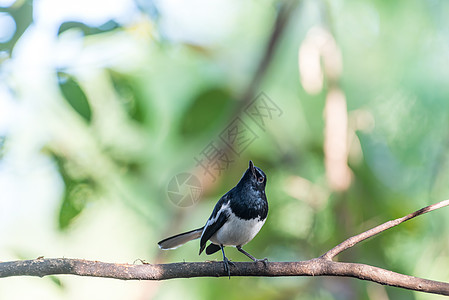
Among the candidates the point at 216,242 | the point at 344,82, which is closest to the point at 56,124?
the point at 216,242

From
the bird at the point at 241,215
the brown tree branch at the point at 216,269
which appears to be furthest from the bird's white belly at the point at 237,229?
the brown tree branch at the point at 216,269

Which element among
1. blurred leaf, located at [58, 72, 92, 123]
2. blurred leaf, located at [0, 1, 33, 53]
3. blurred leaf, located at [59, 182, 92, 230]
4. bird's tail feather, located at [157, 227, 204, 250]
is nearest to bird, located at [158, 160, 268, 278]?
bird's tail feather, located at [157, 227, 204, 250]

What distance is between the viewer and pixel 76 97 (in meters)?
1.11

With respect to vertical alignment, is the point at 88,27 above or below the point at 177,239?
above

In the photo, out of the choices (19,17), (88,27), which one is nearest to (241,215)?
(88,27)

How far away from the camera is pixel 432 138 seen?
86.1 inches

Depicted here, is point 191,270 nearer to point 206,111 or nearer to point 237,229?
point 237,229

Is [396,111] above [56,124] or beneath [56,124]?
beneath

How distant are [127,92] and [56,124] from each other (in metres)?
0.50

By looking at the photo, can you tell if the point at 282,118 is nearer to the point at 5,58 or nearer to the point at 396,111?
the point at 396,111

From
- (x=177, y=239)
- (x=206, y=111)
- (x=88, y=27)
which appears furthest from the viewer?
(x=206, y=111)

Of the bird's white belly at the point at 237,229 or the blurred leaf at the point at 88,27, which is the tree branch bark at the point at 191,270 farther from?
the blurred leaf at the point at 88,27

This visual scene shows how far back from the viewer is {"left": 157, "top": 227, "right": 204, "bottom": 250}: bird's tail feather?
124 centimetres

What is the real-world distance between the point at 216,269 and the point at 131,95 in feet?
1.96
